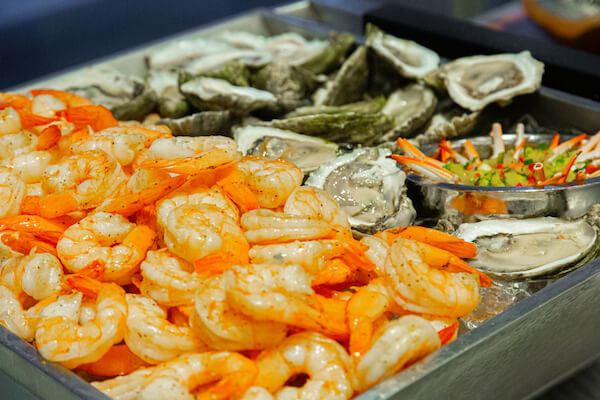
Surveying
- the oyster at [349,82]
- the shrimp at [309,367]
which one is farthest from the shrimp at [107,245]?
the oyster at [349,82]

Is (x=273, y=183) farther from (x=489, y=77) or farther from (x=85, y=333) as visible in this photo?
(x=489, y=77)

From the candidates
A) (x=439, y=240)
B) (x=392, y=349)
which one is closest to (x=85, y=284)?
(x=392, y=349)

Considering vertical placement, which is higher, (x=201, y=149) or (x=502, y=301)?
(x=201, y=149)

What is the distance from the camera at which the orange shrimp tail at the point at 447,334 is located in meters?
1.15

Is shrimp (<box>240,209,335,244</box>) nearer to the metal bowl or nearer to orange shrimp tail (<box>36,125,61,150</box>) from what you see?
the metal bowl

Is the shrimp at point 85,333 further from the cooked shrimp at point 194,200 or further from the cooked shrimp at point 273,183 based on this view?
the cooked shrimp at point 273,183

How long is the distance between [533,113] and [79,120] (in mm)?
1388

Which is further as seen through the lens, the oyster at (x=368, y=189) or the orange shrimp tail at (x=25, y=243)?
the oyster at (x=368, y=189)

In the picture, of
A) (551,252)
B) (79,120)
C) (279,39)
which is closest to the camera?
(551,252)

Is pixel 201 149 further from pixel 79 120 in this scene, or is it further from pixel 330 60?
pixel 330 60

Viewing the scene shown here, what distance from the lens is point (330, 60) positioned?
2.44 m

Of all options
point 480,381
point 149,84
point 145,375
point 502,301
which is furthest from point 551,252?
point 149,84

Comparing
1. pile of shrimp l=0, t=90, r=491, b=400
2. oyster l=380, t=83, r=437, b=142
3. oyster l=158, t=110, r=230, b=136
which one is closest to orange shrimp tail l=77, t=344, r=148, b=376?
pile of shrimp l=0, t=90, r=491, b=400

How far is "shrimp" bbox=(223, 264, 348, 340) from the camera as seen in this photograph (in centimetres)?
103
